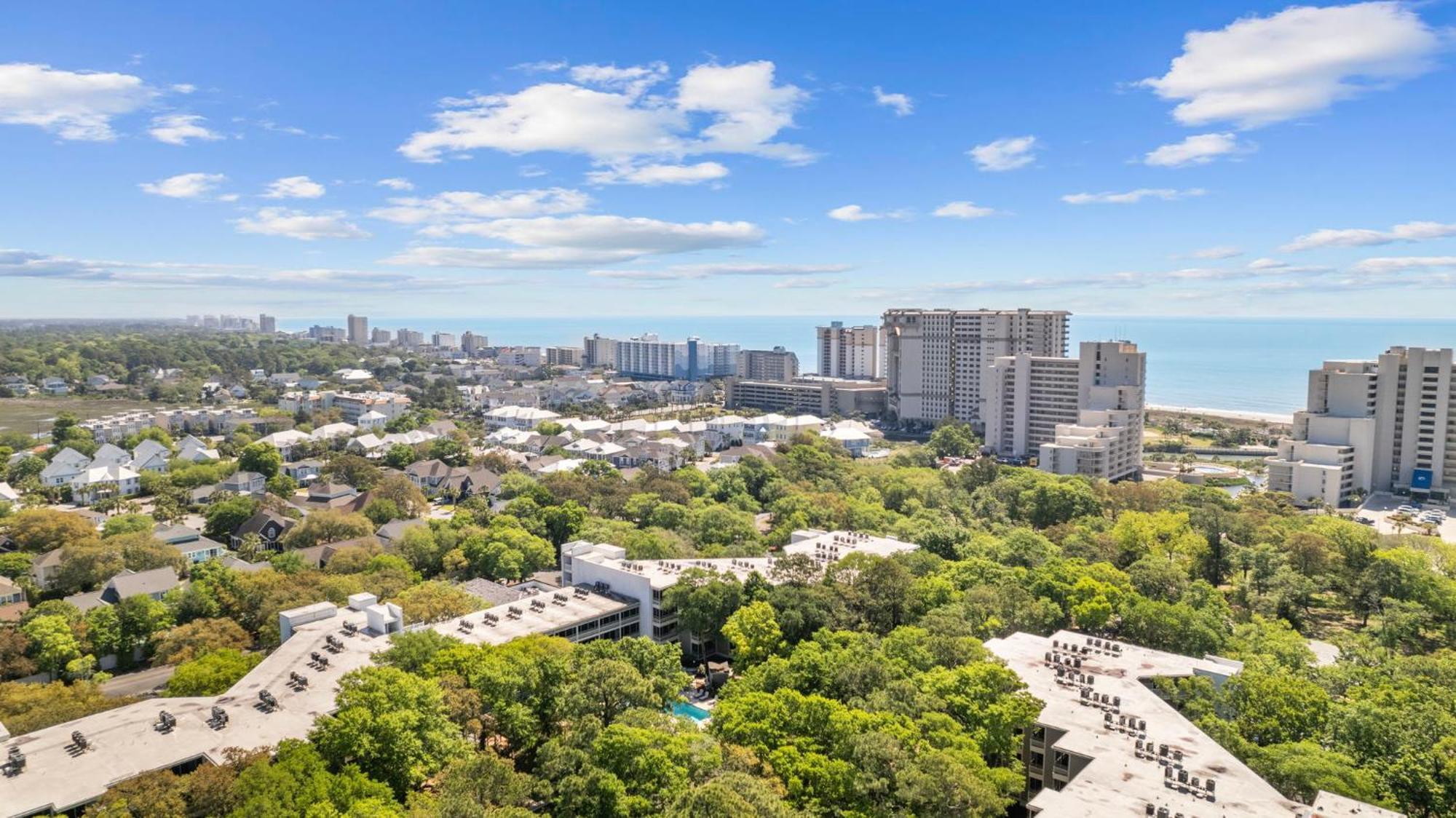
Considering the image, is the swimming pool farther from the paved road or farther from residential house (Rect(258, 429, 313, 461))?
residential house (Rect(258, 429, 313, 461))

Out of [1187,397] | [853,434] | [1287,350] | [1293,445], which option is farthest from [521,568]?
[1287,350]

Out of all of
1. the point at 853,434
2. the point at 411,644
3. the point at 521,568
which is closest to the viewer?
the point at 411,644

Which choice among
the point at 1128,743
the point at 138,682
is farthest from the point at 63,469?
the point at 1128,743

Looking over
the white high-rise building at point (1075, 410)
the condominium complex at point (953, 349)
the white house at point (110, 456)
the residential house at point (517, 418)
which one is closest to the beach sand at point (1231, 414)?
the condominium complex at point (953, 349)

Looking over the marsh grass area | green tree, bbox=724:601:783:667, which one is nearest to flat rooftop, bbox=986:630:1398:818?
green tree, bbox=724:601:783:667

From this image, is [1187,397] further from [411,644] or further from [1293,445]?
[411,644]

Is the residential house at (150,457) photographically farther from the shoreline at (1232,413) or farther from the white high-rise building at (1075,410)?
the shoreline at (1232,413)

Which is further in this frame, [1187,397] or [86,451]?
[1187,397]
